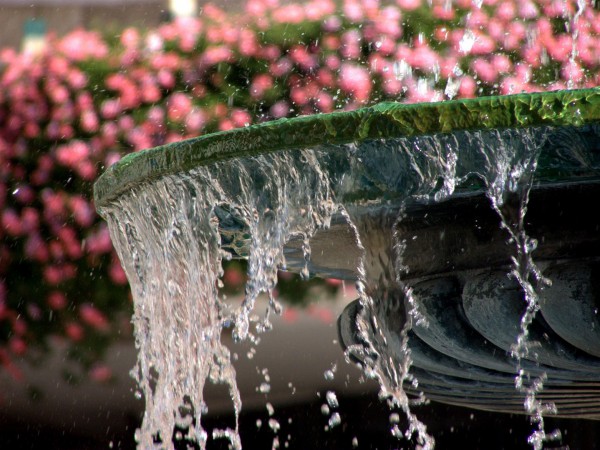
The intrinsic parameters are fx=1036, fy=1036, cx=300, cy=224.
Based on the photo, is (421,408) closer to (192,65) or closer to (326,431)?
(326,431)

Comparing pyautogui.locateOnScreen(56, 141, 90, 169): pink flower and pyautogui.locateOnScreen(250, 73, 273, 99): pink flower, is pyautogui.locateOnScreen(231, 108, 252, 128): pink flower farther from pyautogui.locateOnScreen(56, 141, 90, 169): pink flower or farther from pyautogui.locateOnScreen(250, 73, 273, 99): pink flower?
pyautogui.locateOnScreen(56, 141, 90, 169): pink flower

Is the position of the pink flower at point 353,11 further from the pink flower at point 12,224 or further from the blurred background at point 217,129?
the pink flower at point 12,224

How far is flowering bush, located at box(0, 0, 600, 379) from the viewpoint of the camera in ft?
15.3

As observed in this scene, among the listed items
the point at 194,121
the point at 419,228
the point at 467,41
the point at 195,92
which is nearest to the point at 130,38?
the point at 195,92

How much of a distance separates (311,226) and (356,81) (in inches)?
127

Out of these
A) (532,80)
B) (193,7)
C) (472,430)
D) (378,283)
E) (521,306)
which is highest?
(193,7)

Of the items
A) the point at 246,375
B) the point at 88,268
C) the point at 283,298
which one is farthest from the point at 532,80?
the point at 88,268

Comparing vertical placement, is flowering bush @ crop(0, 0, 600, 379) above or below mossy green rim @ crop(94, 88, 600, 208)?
above

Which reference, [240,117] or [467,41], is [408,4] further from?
[240,117]

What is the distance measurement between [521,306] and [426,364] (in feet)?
0.90

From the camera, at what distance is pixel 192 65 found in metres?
4.80

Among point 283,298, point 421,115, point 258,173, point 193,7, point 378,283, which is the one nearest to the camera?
point 421,115

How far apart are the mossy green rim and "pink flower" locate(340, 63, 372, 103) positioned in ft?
10.6

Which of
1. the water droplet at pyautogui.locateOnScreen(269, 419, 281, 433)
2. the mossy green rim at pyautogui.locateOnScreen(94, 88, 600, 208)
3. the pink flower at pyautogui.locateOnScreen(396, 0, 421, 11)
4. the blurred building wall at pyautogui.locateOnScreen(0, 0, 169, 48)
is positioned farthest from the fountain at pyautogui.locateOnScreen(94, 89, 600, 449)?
the blurred building wall at pyautogui.locateOnScreen(0, 0, 169, 48)
